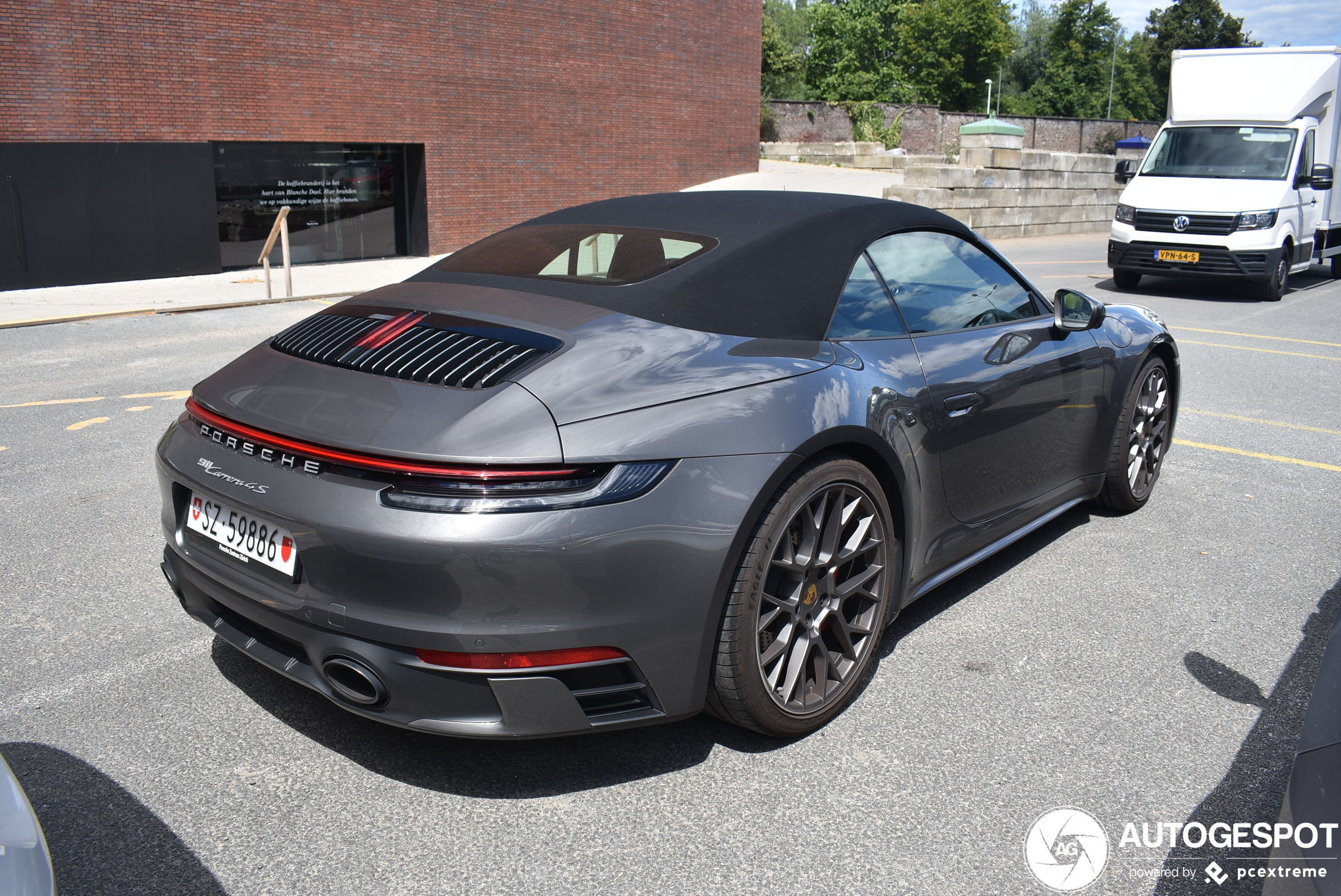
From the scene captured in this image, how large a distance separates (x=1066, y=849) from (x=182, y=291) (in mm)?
14648

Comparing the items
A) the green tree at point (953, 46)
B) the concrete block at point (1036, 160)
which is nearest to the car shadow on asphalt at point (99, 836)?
the concrete block at point (1036, 160)

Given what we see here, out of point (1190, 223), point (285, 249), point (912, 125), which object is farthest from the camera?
point (912, 125)

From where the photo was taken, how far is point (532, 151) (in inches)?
853

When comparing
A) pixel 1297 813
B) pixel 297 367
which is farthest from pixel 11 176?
pixel 1297 813

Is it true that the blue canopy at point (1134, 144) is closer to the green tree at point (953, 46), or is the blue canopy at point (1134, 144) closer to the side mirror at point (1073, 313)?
the green tree at point (953, 46)

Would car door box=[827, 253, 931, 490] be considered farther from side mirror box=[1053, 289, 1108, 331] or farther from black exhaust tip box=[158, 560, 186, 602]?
black exhaust tip box=[158, 560, 186, 602]

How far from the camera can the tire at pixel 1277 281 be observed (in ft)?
44.2

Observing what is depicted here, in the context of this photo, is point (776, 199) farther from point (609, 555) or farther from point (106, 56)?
point (106, 56)

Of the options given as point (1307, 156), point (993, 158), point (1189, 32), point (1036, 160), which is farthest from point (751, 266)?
point (1189, 32)

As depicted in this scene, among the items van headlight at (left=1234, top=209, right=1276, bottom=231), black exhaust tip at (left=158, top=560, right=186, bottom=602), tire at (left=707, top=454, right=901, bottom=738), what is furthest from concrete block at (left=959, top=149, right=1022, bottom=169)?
black exhaust tip at (left=158, top=560, right=186, bottom=602)

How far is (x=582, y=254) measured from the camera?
3.48 meters

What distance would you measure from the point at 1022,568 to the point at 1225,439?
9.94 ft

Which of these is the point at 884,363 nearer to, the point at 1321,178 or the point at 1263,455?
the point at 1263,455

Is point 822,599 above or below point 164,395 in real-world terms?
above
